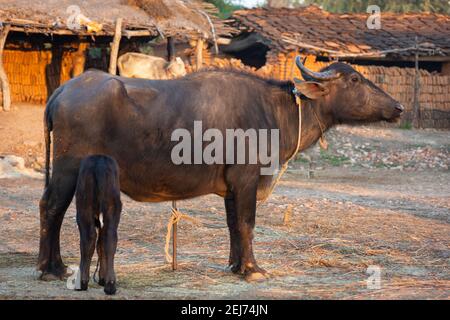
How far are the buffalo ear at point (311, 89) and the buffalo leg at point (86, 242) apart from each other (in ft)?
8.11

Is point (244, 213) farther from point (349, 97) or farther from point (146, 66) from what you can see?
point (146, 66)

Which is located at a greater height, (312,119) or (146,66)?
(312,119)

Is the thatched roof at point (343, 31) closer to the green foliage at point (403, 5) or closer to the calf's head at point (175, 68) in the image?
the calf's head at point (175, 68)

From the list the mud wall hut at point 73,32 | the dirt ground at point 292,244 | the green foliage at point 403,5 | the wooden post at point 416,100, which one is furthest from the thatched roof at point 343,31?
the green foliage at point 403,5

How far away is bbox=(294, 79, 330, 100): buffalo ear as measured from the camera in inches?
309

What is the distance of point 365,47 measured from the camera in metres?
26.1

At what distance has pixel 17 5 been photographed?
68.1 ft

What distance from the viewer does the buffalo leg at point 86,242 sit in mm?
6602

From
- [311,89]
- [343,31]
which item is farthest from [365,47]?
[311,89]

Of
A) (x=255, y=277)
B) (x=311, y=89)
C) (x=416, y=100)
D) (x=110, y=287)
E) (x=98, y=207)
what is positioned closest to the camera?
(x=110, y=287)

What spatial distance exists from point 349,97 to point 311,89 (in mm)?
449

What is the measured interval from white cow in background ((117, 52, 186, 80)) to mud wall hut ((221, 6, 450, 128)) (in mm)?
3668

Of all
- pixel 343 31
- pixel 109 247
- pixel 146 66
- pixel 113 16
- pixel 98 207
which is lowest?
pixel 109 247

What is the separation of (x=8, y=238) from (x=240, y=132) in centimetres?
351
